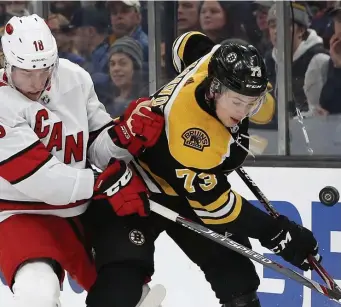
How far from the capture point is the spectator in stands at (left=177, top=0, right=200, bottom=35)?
150 inches

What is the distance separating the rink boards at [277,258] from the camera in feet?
11.2

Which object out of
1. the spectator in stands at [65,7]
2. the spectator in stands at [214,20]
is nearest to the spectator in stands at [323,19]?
the spectator in stands at [214,20]

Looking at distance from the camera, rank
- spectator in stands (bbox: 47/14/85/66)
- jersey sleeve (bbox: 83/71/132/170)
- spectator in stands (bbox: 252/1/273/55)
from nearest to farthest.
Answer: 1. jersey sleeve (bbox: 83/71/132/170)
2. spectator in stands (bbox: 252/1/273/55)
3. spectator in stands (bbox: 47/14/85/66)

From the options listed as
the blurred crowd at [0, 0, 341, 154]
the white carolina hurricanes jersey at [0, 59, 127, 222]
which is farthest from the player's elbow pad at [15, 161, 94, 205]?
the blurred crowd at [0, 0, 341, 154]

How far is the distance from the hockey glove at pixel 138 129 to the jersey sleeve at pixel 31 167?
0.21 m

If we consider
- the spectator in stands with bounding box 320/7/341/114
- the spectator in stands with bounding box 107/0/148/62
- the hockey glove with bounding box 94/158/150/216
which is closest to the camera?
the hockey glove with bounding box 94/158/150/216

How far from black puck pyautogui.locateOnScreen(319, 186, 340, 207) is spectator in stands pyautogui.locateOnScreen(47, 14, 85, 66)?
1.27 metres

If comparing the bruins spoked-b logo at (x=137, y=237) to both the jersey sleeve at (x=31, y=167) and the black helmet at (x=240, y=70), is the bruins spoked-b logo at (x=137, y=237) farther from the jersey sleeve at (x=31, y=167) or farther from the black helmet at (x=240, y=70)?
the black helmet at (x=240, y=70)

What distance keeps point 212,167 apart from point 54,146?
45 centimetres

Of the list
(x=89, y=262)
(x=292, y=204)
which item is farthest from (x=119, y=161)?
(x=292, y=204)

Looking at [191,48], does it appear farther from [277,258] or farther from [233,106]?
[277,258]

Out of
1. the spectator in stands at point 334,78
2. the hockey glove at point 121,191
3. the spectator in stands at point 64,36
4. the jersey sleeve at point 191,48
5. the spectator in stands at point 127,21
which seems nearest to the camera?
the hockey glove at point 121,191

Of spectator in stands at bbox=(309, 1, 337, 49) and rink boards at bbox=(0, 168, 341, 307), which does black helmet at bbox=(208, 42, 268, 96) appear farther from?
spectator in stands at bbox=(309, 1, 337, 49)

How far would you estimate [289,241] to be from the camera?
2709mm
